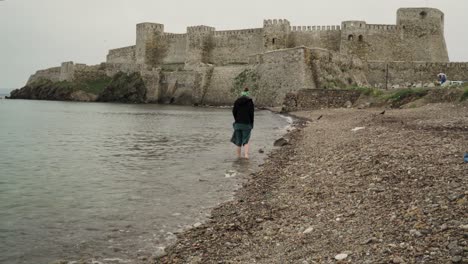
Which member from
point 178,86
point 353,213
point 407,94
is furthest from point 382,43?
point 353,213

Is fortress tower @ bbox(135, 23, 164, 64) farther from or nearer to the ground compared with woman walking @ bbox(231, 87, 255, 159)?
farther from the ground

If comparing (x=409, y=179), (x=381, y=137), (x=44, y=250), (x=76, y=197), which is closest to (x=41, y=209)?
(x=76, y=197)

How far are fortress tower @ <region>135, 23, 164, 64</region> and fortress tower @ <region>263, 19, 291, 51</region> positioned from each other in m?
17.4

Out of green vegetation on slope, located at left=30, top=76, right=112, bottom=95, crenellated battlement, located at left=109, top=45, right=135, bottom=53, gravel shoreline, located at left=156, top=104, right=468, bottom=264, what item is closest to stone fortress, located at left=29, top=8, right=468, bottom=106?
crenellated battlement, located at left=109, top=45, right=135, bottom=53

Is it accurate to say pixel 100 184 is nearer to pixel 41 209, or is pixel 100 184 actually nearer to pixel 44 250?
pixel 41 209

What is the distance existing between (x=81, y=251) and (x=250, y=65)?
4246 cm

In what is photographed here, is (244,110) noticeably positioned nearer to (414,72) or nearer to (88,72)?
(414,72)

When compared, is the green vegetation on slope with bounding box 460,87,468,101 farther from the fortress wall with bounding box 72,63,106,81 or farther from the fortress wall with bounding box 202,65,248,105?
the fortress wall with bounding box 72,63,106,81

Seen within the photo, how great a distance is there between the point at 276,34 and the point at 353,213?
150ft

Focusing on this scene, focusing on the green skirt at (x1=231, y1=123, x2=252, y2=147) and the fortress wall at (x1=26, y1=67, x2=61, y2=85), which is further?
the fortress wall at (x1=26, y1=67, x2=61, y2=85)

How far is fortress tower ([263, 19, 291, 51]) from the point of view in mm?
49344

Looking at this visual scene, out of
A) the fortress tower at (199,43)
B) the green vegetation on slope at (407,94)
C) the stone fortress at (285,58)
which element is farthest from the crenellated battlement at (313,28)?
the green vegetation on slope at (407,94)

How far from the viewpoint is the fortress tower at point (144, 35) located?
5988cm

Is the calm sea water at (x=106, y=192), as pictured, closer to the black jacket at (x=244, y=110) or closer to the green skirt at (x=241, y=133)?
the green skirt at (x=241, y=133)
